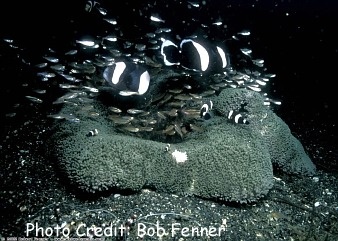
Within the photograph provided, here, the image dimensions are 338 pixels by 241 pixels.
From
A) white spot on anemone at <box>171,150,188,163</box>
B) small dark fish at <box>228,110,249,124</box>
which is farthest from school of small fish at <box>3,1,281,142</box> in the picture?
white spot on anemone at <box>171,150,188,163</box>

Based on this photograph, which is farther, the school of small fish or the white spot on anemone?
the school of small fish

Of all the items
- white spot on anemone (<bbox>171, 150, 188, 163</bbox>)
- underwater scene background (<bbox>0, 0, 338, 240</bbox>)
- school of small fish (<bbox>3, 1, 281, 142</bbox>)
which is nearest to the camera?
underwater scene background (<bbox>0, 0, 338, 240</bbox>)

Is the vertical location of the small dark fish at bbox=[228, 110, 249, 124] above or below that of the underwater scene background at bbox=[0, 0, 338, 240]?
above

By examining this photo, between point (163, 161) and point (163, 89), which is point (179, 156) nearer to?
point (163, 161)

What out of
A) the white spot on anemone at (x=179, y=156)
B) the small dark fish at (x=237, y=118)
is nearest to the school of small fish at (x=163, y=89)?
the small dark fish at (x=237, y=118)

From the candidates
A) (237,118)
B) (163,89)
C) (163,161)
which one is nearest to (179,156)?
(163,161)

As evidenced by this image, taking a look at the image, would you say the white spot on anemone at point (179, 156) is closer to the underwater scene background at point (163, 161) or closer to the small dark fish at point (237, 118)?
the underwater scene background at point (163, 161)

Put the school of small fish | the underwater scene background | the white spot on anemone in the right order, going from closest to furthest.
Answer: the underwater scene background, the white spot on anemone, the school of small fish

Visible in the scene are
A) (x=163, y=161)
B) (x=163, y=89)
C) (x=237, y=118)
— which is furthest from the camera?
(x=163, y=89)

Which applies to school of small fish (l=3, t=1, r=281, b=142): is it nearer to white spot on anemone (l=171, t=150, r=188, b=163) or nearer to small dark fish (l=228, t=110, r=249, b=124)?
small dark fish (l=228, t=110, r=249, b=124)

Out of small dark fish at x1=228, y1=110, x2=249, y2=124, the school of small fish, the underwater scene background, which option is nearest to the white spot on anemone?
the underwater scene background

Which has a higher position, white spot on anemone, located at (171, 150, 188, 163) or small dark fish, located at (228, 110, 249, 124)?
small dark fish, located at (228, 110, 249, 124)

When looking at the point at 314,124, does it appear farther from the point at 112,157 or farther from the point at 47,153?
the point at 47,153

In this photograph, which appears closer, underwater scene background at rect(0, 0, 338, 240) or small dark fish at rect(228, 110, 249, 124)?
underwater scene background at rect(0, 0, 338, 240)
